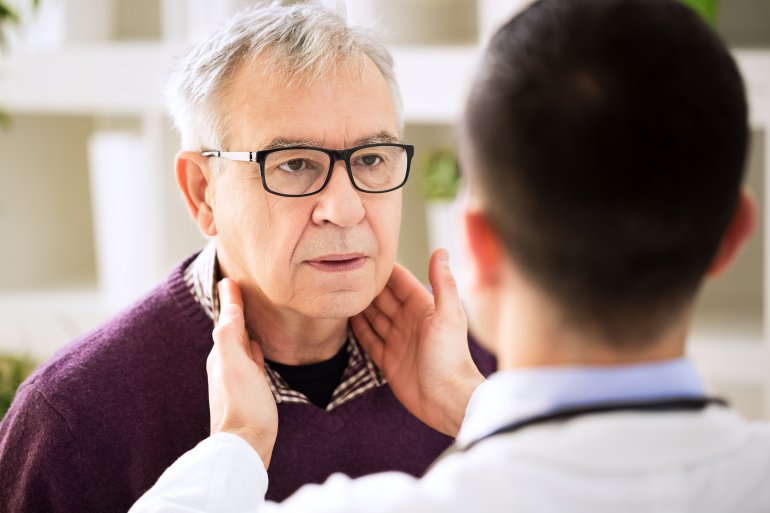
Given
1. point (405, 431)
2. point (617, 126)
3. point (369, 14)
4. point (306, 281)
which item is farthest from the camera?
point (369, 14)

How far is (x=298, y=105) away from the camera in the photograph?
139 cm

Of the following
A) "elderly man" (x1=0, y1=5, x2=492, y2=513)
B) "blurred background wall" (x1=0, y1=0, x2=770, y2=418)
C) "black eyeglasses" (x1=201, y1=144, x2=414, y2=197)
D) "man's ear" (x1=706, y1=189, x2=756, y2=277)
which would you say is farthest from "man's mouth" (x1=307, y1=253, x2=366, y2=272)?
"blurred background wall" (x1=0, y1=0, x2=770, y2=418)

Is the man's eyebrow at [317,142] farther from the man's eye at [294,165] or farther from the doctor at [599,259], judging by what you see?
the doctor at [599,259]

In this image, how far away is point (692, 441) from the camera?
0.79m

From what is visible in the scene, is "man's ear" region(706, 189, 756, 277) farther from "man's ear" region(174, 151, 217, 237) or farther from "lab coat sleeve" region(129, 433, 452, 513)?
"man's ear" region(174, 151, 217, 237)

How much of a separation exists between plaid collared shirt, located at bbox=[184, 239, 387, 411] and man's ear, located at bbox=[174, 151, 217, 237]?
0.16 feet

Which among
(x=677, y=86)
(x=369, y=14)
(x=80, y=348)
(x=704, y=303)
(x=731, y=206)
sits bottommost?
(x=704, y=303)

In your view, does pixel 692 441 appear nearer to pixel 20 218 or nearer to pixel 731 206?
pixel 731 206

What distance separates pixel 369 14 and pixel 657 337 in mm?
1859

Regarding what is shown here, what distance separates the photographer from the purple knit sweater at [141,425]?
1384mm

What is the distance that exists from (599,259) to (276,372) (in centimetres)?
82

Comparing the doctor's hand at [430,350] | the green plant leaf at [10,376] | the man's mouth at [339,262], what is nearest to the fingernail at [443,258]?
the doctor's hand at [430,350]

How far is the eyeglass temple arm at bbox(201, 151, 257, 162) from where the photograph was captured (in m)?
1.41

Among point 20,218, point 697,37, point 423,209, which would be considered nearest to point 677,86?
point 697,37
